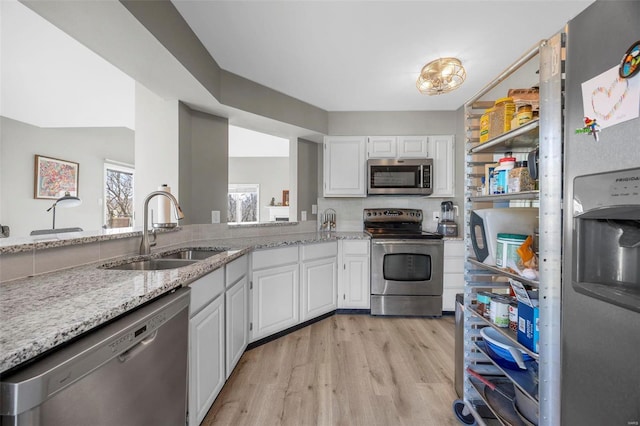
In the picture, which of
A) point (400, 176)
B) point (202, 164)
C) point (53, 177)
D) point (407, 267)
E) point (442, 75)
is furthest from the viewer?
point (53, 177)

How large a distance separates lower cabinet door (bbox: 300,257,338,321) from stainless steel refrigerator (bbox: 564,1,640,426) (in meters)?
1.92

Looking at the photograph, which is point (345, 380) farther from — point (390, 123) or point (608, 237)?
point (390, 123)

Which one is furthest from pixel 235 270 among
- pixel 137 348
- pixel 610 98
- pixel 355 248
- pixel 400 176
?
pixel 400 176

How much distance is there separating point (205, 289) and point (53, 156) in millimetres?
4698

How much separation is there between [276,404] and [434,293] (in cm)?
195

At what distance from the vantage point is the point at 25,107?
3.27 metres

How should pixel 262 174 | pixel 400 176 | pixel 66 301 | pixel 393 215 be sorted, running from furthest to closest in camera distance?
pixel 262 174 < pixel 393 215 < pixel 400 176 < pixel 66 301

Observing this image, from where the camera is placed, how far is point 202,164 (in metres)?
2.38

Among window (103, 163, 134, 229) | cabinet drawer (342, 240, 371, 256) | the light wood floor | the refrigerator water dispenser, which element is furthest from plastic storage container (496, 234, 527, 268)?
window (103, 163, 134, 229)

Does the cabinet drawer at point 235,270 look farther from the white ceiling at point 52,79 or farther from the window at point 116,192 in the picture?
the window at point 116,192

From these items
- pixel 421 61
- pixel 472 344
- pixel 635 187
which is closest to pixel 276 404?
pixel 472 344

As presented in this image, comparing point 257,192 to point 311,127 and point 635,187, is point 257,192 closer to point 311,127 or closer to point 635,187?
point 311,127

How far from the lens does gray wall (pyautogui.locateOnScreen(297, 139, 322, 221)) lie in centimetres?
323

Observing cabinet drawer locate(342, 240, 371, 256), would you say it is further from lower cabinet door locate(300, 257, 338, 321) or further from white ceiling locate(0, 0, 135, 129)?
A: white ceiling locate(0, 0, 135, 129)
